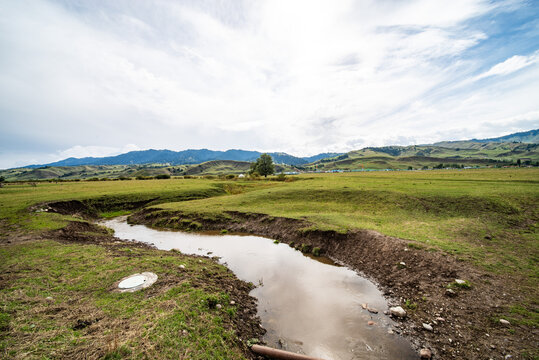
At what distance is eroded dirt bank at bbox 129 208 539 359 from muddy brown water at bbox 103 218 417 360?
1.20 meters

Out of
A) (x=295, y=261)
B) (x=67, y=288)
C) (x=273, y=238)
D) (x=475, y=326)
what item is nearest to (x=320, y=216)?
(x=273, y=238)

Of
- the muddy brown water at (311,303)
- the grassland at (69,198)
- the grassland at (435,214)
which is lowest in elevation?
the muddy brown water at (311,303)

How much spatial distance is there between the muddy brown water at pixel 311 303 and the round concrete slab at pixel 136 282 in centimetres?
665

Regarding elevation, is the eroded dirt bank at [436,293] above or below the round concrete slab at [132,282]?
below

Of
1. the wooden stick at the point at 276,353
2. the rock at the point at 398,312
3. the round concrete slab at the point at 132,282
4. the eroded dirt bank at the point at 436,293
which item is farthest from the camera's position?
the rock at the point at 398,312

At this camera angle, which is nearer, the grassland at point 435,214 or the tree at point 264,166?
the grassland at point 435,214

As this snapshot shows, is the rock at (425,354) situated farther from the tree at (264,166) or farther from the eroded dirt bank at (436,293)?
the tree at (264,166)

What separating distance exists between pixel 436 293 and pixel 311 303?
Result: 25.0 ft

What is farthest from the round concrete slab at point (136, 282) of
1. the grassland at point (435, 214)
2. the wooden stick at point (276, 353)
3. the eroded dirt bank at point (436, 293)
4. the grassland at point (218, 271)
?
the grassland at point (435, 214)

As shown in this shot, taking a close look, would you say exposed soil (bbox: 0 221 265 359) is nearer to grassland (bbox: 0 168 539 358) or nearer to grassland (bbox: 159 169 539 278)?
grassland (bbox: 0 168 539 358)

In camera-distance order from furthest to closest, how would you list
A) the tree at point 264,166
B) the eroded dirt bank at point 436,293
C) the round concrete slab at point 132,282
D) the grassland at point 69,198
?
the tree at point 264,166
the grassland at point 69,198
the round concrete slab at point 132,282
the eroded dirt bank at point 436,293

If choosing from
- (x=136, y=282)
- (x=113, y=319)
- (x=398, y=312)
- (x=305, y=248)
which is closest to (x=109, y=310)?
(x=113, y=319)

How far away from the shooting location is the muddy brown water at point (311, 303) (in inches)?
390

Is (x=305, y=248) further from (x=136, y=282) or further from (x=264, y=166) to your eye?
(x=264, y=166)
